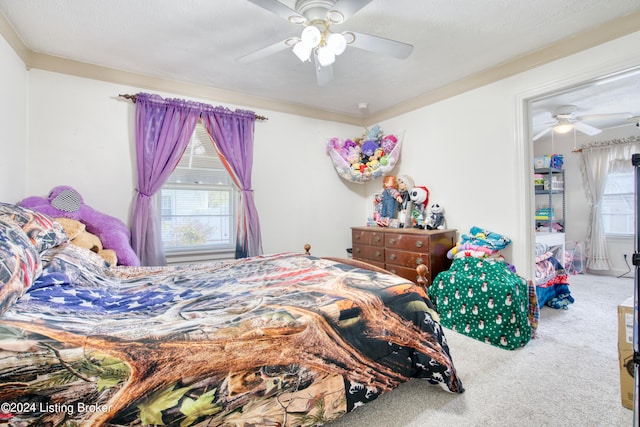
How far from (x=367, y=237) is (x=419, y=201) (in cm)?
78

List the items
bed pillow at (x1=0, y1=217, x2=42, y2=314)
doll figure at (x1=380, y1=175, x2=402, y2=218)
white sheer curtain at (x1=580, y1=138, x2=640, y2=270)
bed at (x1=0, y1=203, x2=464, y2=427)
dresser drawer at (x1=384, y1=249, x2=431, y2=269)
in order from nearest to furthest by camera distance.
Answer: bed at (x1=0, y1=203, x2=464, y2=427) < bed pillow at (x1=0, y1=217, x2=42, y2=314) < dresser drawer at (x1=384, y1=249, x2=431, y2=269) < doll figure at (x1=380, y1=175, x2=402, y2=218) < white sheer curtain at (x1=580, y1=138, x2=640, y2=270)

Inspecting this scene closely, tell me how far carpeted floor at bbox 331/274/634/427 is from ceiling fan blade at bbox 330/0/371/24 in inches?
88.4

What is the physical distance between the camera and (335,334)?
1354 mm

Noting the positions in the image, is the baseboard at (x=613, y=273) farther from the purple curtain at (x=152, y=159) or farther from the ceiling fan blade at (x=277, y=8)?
the purple curtain at (x=152, y=159)

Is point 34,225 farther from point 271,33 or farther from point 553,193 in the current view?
point 553,193

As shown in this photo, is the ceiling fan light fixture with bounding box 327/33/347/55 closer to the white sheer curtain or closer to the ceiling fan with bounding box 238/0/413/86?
the ceiling fan with bounding box 238/0/413/86

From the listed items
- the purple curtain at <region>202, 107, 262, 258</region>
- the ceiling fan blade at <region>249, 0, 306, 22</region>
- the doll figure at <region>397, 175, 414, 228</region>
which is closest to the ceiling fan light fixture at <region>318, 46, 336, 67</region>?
the ceiling fan blade at <region>249, 0, 306, 22</region>

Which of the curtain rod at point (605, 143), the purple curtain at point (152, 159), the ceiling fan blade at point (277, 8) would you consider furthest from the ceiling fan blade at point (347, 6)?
the curtain rod at point (605, 143)

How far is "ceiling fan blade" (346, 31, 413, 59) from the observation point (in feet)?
6.05

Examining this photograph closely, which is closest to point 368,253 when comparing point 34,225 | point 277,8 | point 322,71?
point 322,71

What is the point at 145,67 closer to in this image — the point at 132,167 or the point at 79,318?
the point at 132,167

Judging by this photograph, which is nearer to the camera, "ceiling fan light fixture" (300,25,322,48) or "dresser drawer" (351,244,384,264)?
"ceiling fan light fixture" (300,25,322,48)

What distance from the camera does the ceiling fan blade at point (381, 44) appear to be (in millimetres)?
1845

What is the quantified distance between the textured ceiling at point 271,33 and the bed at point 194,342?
1.52 meters
